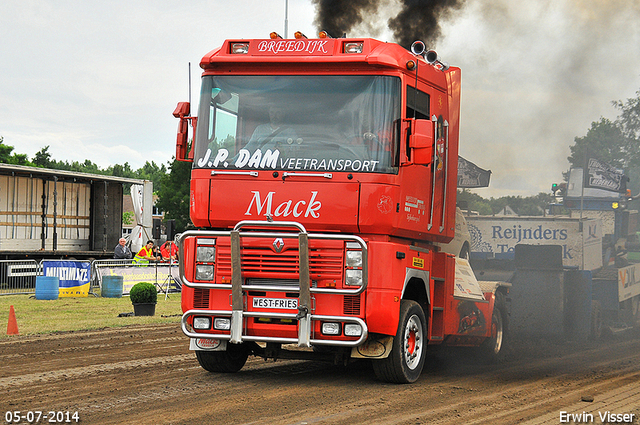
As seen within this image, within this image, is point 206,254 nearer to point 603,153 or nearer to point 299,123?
point 299,123

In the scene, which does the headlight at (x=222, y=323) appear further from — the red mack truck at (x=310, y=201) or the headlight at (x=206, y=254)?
the headlight at (x=206, y=254)

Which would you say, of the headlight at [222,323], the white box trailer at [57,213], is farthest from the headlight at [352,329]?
the white box trailer at [57,213]

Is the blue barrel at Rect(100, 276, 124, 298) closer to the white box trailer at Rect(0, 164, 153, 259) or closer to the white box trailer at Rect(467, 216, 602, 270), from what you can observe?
the white box trailer at Rect(0, 164, 153, 259)

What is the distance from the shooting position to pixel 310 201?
753 cm

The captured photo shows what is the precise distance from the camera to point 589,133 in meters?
12.9

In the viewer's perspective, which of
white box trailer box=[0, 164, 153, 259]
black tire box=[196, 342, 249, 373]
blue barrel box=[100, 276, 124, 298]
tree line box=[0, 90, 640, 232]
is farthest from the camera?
white box trailer box=[0, 164, 153, 259]

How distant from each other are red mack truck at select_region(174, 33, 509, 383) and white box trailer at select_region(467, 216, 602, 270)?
432 centimetres

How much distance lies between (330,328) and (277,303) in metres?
0.59

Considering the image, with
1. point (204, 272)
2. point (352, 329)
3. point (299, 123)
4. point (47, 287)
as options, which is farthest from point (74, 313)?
point (352, 329)

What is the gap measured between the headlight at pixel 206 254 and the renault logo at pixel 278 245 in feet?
2.20

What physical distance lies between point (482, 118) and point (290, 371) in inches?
194

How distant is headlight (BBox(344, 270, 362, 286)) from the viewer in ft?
24.0

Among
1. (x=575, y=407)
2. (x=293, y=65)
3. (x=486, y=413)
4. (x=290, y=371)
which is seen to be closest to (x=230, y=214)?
(x=293, y=65)

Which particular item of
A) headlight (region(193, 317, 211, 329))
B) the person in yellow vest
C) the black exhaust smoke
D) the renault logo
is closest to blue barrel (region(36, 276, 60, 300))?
the person in yellow vest
